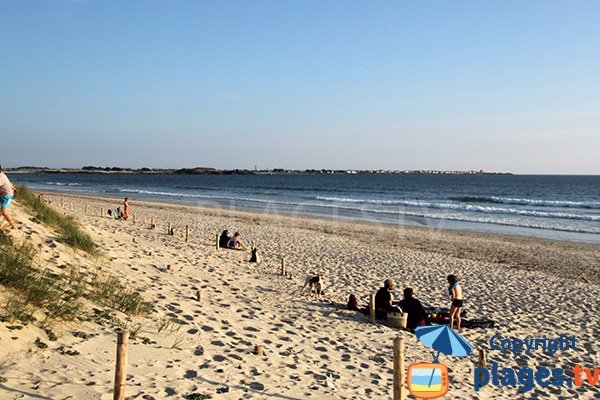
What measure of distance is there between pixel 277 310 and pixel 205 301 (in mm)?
1543

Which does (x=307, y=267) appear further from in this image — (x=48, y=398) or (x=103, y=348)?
(x=48, y=398)

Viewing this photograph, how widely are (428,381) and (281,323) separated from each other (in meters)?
3.69

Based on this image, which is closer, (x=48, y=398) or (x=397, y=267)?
(x=48, y=398)

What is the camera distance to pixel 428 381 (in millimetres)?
6145

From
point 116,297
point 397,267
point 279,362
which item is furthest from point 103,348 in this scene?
point 397,267

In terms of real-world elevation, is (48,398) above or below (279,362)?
above

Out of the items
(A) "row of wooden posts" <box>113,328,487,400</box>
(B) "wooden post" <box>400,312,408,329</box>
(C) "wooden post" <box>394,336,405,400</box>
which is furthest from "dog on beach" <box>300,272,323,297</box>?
(C) "wooden post" <box>394,336,405,400</box>

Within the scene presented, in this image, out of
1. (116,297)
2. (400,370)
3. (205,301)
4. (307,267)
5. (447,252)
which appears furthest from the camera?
(447,252)

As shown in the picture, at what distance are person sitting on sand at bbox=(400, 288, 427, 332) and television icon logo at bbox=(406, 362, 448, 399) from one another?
3.50 m

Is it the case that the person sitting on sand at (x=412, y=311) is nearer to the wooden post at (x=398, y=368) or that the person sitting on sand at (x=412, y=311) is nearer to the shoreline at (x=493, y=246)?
the wooden post at (x=398, y=368)

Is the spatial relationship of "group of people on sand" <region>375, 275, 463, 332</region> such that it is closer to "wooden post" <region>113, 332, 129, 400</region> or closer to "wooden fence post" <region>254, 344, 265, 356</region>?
"wooden fence post" <region>254, 344, 265, 356</region>

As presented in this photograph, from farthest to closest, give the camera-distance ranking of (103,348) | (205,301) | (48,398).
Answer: (205,301)
(103,348)
(48,398)

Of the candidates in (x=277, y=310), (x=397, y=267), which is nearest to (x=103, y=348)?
(x=277, y=310)

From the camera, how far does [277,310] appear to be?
10234 millimetres
